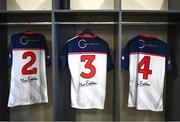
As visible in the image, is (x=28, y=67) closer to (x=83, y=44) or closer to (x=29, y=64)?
(x=29, y=64)

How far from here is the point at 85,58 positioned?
2.20 metres

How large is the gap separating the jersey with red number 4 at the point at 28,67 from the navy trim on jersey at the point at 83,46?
0.72ft

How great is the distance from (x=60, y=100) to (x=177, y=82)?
1243mm

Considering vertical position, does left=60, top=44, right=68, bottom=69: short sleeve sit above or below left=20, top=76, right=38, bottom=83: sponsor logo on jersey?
above

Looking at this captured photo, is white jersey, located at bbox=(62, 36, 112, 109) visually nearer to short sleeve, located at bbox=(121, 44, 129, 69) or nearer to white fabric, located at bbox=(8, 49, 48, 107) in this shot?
short sleeve, located at bbox=(121, 44, 129, 69)

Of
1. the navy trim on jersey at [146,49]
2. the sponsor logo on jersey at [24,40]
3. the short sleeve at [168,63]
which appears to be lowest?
the short sleeve at [168,63]

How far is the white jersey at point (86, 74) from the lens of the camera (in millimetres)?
2191

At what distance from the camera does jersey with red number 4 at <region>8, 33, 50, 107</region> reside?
2.19 metres

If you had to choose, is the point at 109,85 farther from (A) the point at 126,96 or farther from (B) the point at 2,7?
(B) the point at 2,7

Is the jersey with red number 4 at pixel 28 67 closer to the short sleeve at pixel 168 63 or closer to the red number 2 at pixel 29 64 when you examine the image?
the red number 2 at pixel 29 64

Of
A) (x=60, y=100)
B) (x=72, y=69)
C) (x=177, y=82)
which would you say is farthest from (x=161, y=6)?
(x=60, y=100)

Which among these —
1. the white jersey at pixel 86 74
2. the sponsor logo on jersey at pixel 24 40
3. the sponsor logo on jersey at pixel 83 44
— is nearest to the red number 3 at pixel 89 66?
the white jersey at pixel 86 74

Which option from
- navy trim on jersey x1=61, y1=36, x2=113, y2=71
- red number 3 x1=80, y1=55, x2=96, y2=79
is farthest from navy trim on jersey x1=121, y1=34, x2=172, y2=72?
red number 3 x1=80, y1=55, x2=96, y2=79

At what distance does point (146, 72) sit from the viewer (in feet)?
7.31
